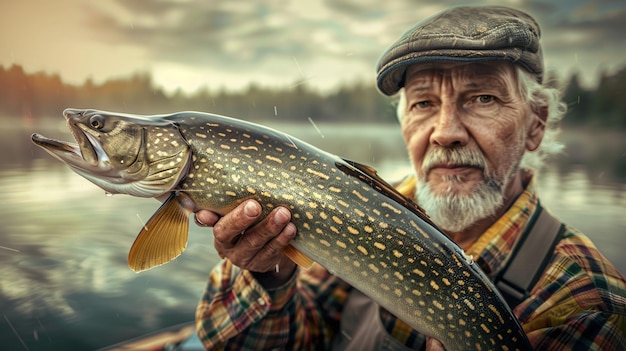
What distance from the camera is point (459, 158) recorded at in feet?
4.78

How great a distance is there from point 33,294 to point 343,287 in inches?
114

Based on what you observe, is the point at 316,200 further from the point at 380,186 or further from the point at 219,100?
the point at 219,100

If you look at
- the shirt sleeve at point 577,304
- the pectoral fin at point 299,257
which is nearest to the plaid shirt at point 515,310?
the shirt sleeve at point 577,304

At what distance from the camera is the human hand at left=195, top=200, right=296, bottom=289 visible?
1.05 metres

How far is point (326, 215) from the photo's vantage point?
3.48ft

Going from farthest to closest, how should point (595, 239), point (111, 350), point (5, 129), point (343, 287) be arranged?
point (595, 239), point (5, 129), point (111, 350), point (343, 287)

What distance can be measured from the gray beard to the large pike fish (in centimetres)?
46

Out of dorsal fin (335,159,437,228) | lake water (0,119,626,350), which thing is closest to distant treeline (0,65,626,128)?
lake water (0,119,626,350)

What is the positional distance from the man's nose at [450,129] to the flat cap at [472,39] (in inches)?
7.4

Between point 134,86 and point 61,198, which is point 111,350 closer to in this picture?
point 61,198

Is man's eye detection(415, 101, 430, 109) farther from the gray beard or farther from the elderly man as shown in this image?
the gray beard

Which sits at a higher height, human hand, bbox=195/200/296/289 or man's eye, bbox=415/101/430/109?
man's eye, bbox=415/101/430/109

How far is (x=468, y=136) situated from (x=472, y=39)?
0.34m

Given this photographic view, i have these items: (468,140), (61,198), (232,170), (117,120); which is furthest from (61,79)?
(468,140)
